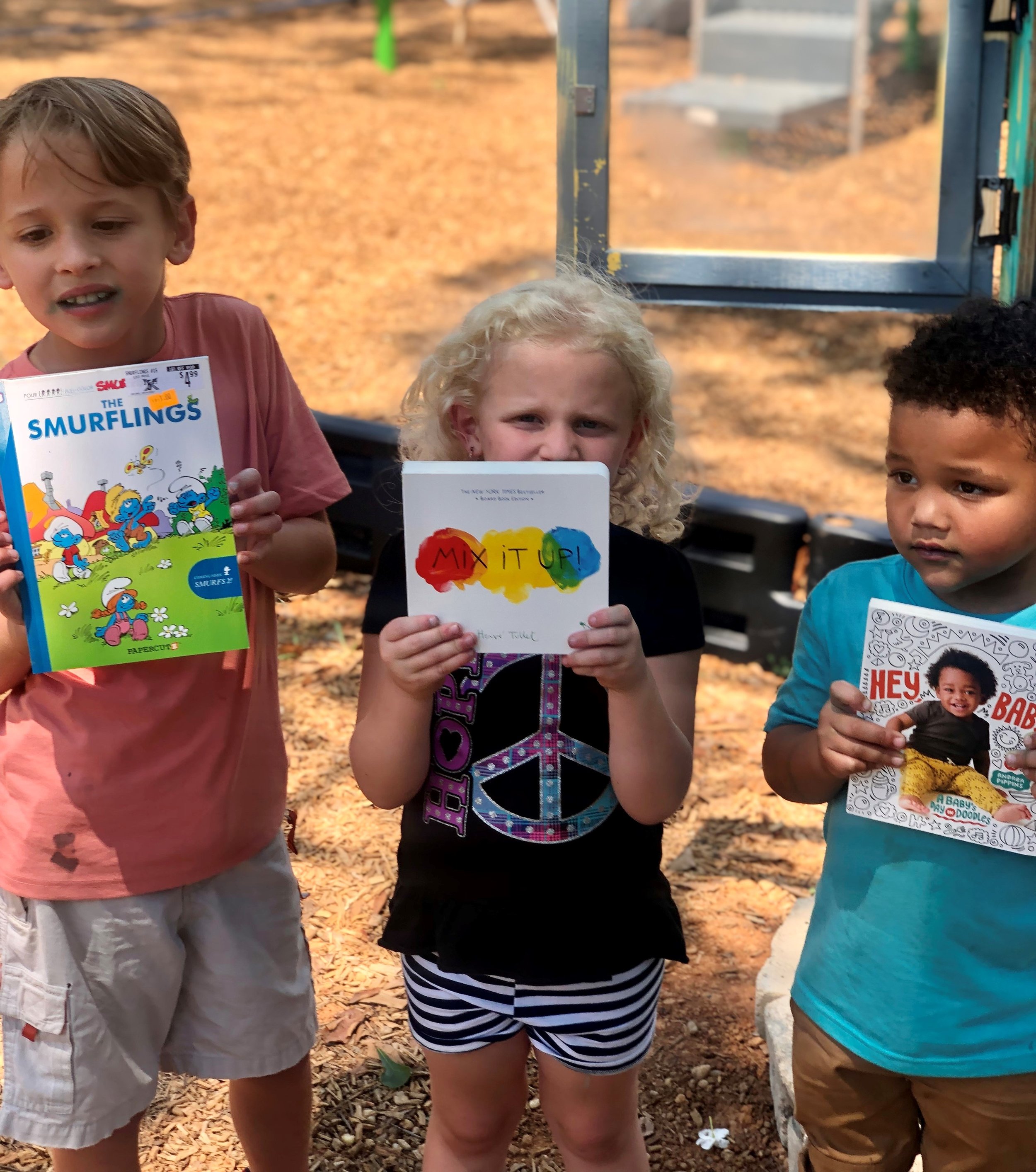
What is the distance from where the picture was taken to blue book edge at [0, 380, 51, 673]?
173 centimetres

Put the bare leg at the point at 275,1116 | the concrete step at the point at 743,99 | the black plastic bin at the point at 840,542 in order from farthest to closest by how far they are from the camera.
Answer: the concrete step at the point at 743,99 < the black plastic bin at the point at 840,542 < the bare leg at the point at 275,1116

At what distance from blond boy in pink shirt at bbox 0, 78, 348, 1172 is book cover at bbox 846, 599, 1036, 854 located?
0.85 metres

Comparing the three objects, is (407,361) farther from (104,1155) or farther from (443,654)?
(443,654)

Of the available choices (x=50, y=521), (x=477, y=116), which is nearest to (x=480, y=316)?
(x=50, y=521)

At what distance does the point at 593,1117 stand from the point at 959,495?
3.29 feet

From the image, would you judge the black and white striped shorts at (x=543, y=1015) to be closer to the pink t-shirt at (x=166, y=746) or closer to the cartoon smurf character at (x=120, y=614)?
the pink t-shirt at (x=166, y=746)

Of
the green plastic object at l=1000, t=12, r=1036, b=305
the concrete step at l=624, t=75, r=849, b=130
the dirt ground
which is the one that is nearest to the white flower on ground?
the dirt ground

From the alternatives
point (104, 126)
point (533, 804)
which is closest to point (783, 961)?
point (533, 804)

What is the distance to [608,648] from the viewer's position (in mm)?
1636

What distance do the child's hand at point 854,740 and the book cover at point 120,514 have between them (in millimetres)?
794

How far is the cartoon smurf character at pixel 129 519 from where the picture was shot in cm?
177

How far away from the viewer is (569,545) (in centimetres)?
160

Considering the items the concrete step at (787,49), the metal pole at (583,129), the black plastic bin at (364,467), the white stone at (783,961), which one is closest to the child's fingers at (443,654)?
the white stone at (783,961)

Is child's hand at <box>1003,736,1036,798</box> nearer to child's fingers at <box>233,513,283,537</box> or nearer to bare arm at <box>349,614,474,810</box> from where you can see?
bare arm at <box>349,614,474,810</box>
